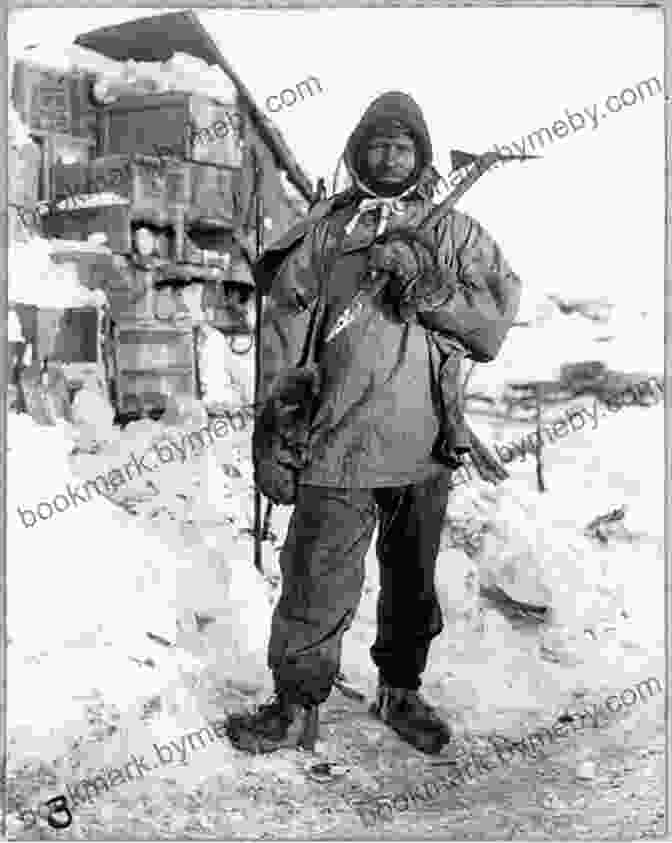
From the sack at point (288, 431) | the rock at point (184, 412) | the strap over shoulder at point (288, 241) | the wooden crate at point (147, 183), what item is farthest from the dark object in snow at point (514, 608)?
the wooden crate at point (147, 183)

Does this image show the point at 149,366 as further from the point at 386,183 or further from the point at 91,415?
the point at 386,183

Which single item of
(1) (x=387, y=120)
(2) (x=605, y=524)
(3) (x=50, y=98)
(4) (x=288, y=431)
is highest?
(3) (x=50, y=98)

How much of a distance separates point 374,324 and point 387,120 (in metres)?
0.49

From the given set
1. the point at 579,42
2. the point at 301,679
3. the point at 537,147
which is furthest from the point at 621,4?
the point at 301,679

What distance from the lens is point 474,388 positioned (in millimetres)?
3043

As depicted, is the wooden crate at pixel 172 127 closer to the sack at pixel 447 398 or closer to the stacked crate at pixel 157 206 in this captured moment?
the stacked crate at pixel 157 206

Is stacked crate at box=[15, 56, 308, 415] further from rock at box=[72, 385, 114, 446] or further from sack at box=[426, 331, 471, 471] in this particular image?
sack at box=[426, 331, 471, 471]


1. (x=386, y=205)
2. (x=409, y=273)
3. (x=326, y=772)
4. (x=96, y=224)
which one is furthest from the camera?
(x=96, y=224)

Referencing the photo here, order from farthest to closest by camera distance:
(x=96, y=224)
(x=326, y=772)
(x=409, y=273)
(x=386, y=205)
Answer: (x=96, y=224) < (x=326, y=772) < (x=386, y=205) < (x=409, y=273)

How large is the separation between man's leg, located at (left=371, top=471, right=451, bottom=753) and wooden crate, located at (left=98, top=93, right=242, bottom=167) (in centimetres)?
102

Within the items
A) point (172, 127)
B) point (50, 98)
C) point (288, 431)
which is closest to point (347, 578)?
point (288, 431)

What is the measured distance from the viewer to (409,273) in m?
2.74

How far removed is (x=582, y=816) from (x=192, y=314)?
1.64 m

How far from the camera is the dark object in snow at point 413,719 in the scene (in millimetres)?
3008
